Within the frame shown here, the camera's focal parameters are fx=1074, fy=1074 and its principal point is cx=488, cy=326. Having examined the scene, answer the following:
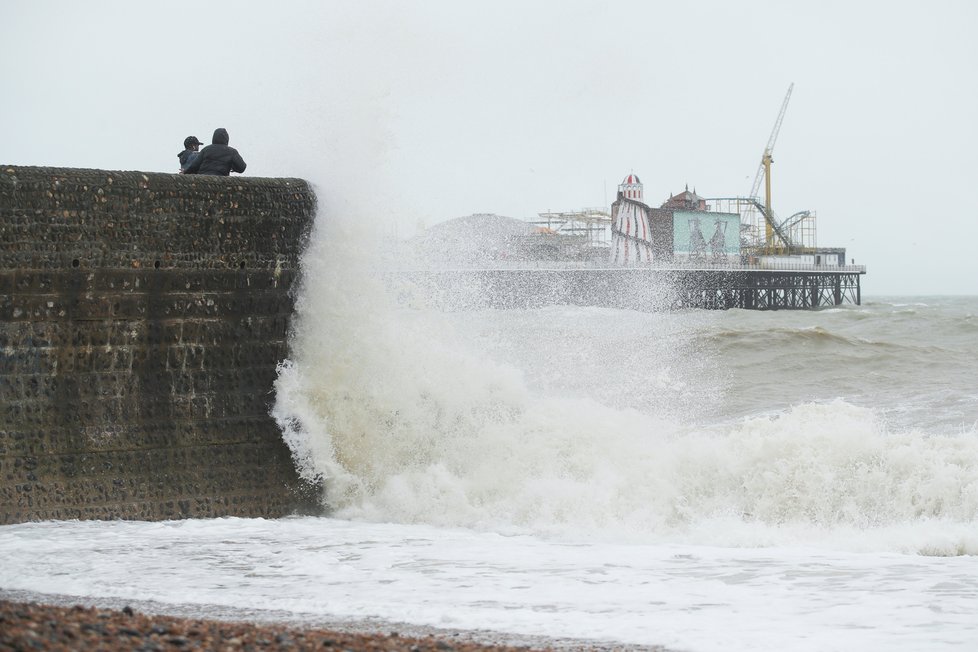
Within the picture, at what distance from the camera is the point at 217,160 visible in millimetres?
7684

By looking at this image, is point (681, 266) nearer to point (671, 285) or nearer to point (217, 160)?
point (671, 285)

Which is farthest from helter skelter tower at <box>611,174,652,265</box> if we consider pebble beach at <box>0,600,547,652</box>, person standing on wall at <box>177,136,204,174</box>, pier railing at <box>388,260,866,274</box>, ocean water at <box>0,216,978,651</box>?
pebble beach at <box>0,600,547,652</box>

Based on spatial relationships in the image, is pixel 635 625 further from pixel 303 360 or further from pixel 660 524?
Result: pixel 303 360

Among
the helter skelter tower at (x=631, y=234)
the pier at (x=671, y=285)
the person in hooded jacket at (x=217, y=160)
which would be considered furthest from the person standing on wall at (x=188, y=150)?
the helter skelter tower at (x=631, y=234)

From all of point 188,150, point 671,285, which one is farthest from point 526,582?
point 671,285

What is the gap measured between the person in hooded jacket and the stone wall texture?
457mm

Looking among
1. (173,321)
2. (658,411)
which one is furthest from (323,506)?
(658,411)

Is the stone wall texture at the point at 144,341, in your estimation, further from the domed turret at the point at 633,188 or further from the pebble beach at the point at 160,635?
the domed turret at the point at 633,188

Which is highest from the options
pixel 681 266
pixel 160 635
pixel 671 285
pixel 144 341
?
pixel 681 266

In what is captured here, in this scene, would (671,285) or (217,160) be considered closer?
(217,160)

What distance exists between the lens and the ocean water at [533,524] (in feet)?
16.3

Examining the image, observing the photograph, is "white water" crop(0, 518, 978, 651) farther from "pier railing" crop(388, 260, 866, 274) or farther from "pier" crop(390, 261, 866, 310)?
"pier railing" crop(388, 260, 866, 274)

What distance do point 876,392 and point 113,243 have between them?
1139cm

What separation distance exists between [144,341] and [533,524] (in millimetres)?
2869
